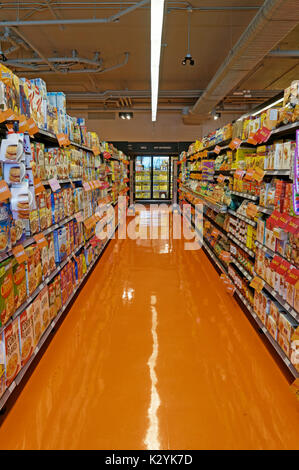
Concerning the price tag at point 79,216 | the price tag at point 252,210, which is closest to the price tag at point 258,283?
the price tag at point 252,210

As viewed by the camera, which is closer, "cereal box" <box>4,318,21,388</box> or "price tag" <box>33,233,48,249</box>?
"cereal box" <box>4,318,21,388</box>

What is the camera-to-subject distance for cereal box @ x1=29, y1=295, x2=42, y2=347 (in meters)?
2.80

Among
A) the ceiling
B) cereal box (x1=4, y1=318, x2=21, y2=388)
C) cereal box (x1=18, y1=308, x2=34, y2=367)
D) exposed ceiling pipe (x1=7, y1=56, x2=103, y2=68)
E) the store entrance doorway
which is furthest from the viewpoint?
the store entrance doorway

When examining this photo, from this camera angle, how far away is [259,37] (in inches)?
216

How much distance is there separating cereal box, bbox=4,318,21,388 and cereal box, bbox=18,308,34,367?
7cm

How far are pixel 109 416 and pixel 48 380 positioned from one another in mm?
679

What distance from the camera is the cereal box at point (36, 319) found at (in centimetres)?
280

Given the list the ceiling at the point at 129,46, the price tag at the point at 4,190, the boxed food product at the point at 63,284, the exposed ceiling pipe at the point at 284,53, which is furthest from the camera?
the exposed ceiling pipe at the point at 284,53

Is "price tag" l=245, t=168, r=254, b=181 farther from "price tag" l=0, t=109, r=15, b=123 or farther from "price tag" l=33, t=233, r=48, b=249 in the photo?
"price tag" l=0, t=109, r=15, b=123

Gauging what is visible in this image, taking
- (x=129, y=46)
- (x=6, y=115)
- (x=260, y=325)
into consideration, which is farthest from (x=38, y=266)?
(x=129, y=46)

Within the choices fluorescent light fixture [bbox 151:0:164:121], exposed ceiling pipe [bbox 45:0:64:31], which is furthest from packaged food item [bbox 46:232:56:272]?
exposed ceiling pipe [bbox 45:0:64:31]

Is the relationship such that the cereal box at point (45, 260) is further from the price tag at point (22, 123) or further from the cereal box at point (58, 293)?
the price tag at point (22, 123)

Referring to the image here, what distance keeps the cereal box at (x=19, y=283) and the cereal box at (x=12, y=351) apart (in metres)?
0.16
